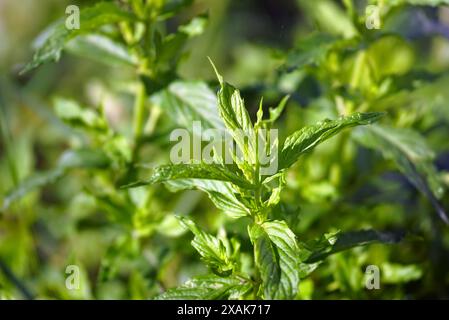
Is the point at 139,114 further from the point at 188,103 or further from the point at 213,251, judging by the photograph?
the point at 213,251

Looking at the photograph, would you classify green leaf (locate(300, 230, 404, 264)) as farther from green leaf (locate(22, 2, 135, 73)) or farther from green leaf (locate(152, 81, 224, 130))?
green leaf (locate(22, 2, 135, 73))

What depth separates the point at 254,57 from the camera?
253 centimetres

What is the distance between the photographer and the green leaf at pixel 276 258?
3.12 ft

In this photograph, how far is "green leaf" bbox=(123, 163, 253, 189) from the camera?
97 centimetres

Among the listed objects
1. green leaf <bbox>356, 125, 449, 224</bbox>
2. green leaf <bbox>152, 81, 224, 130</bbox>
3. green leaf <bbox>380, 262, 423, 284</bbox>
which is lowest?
green leaf <bbox>380, 262, 423, 284</bbox>

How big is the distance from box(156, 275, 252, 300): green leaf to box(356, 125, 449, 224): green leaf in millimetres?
484

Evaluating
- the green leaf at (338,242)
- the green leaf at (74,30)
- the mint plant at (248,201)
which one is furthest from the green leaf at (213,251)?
the green leaf at (74,30)

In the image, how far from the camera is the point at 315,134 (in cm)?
100

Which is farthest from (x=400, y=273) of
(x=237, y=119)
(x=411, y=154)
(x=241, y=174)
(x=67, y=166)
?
(x=67, y=166)

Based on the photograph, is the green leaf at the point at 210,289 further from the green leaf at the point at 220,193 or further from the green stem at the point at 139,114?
the green stem at the point at 139,114

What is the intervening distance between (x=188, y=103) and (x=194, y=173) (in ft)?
1.39

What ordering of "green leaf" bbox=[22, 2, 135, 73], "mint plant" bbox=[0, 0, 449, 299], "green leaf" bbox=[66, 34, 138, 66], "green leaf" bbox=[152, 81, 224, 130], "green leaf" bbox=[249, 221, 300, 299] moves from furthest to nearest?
"green leaf" bbox=[66, 34, 138, 66], "green leaf" bbox=[152, 81, 224, 130], "green leaf" bbox=[22, 2, 135, 73], "mint plant" bbox=[0, 0, 449, 299], "green leaf" bbox=[249, 221, 300, 299]

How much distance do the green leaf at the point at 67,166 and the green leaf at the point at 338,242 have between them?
592mm

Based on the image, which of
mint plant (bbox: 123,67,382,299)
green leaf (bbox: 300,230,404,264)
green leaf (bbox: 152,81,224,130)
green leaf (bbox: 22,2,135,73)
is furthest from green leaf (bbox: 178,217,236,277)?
green leaf (bbox: 22,2,135,73)
